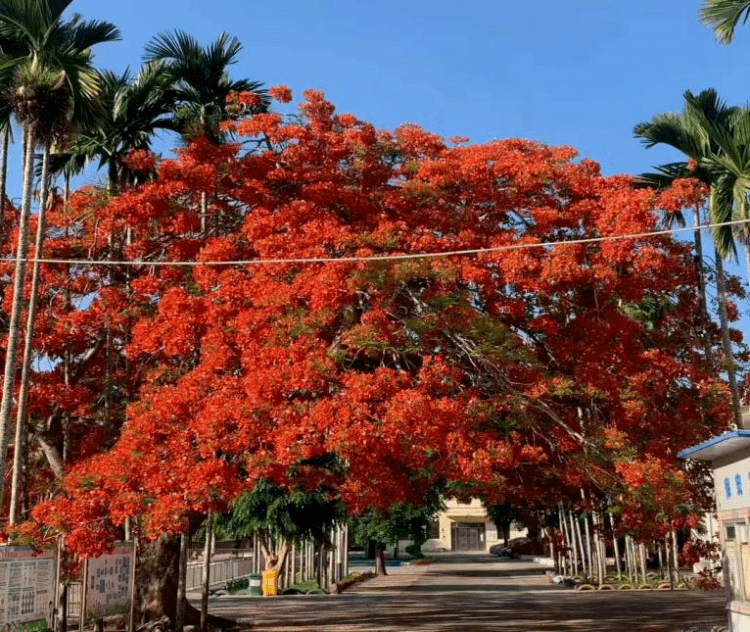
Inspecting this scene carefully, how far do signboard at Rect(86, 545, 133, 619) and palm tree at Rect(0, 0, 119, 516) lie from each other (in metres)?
2.83

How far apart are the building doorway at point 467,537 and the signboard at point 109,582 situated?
67948mm

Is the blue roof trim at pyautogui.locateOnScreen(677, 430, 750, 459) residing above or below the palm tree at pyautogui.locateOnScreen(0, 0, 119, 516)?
below

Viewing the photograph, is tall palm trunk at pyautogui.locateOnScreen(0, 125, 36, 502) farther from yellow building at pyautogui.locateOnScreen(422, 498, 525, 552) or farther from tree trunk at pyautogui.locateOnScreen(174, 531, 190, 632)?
yellow building at pyautogui.locateOnScreen(422, 498, 525, 552)

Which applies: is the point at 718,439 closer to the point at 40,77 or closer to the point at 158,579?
the point at 158,579

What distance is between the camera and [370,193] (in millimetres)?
16719

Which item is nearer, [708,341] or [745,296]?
[708,341]

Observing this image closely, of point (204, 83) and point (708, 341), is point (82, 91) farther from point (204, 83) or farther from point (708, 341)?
point (708, 341)

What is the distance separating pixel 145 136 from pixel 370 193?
493 cm

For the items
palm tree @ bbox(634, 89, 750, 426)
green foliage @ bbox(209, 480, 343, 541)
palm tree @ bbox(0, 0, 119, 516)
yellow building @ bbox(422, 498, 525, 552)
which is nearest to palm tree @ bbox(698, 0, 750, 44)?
palm tree @ bbox(634, 89, 750, 426)

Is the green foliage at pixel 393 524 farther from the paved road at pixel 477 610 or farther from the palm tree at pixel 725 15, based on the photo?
the palm tree at pixel 725 15

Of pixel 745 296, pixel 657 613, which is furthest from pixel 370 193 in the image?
pixel 657 613

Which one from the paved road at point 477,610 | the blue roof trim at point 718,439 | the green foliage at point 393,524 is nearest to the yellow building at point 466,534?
the green foliage at point 393,524

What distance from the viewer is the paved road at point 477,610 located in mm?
19203

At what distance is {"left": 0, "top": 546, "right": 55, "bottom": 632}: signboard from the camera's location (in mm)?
11164
